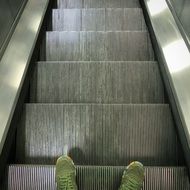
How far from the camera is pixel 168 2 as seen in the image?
320cm

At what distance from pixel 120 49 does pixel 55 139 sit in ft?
3.94

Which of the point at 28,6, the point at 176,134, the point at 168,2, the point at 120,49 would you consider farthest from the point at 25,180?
the point at 168,2

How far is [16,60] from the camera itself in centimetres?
241

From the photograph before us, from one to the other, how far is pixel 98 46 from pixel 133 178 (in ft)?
5.08

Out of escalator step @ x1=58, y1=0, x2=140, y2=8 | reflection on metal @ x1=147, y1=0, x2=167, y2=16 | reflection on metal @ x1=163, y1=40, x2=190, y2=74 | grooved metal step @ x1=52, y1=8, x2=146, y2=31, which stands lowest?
reflection on metal @ x1=163, y1=40, x2=190, y2=74

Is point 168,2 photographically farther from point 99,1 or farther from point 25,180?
point 25,180

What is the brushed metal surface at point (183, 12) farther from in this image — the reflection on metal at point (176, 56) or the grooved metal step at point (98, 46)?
the grooved metal step at point (98, 46)

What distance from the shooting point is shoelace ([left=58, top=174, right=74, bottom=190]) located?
1.82 metres

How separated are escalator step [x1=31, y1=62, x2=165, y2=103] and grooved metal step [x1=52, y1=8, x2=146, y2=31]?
1009 mm

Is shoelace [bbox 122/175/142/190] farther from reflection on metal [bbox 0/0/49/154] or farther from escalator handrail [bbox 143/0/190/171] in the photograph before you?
reflection on metal [bbox 0/0/49/154]

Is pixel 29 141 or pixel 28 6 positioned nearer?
pixel 29 141

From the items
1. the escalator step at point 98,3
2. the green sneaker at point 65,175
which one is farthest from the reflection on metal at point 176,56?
the escalator step at point 98,3

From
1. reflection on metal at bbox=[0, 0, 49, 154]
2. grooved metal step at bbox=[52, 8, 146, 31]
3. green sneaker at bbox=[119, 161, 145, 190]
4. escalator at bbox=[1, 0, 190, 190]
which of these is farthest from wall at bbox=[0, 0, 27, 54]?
green sneaker at bbox=[119, 161, 145, 190]

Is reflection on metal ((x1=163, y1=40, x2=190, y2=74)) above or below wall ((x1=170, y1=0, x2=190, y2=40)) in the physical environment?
below
